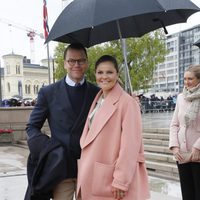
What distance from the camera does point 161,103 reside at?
1259 inches

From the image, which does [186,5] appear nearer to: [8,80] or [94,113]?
[94,113]

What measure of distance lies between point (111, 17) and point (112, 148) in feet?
3.07


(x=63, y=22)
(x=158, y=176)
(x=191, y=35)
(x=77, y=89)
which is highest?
(x=191, y=35)

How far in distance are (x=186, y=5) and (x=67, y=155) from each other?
1.51 metres

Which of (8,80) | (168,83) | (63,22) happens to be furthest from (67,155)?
(168,83)

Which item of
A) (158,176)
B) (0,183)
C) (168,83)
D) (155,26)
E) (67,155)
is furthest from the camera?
(168,83)

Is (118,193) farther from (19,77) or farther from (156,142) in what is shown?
(19,77)

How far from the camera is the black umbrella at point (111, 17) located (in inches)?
111

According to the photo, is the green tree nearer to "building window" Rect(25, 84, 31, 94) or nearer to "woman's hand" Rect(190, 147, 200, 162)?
"woman's hand" Rect(190, 147, 200, 162)

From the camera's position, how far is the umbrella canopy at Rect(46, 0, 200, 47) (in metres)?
2.82

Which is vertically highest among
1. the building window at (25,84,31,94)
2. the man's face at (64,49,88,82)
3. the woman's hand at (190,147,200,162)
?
the building window at (25,84,31,94)

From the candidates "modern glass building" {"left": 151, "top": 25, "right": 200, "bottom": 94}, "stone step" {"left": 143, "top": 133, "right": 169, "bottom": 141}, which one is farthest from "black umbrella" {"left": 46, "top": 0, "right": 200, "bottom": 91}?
"modern glass building" {"left": 151, "top": 25, "right": 200, "bottom": 94}

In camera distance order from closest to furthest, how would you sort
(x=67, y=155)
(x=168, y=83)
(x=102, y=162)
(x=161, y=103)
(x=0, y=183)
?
(x=102, y=162) → (x=67, y=155) → (x=0, y=183) → (x=161, y=103) → (x=168, y=83)

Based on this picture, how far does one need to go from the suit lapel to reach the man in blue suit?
0.62ft
